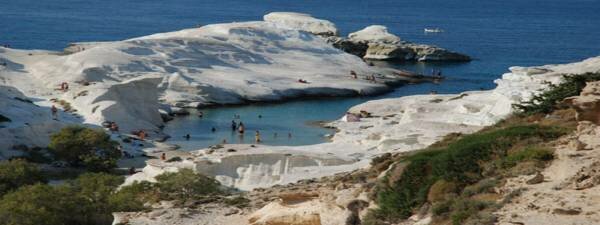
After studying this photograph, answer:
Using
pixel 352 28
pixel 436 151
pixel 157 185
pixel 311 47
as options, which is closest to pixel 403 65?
pixel 311 47

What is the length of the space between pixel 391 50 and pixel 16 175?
80.1 meters

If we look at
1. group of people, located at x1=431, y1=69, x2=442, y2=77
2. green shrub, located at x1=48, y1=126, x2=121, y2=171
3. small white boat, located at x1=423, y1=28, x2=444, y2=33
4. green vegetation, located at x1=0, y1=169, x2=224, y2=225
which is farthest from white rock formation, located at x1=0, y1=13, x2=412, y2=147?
small white boat, located at x1=423, y1=28, x2=444, y2=33

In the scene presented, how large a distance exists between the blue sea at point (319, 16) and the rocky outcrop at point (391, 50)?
8.85 feet

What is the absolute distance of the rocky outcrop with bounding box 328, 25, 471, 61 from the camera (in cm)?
11469

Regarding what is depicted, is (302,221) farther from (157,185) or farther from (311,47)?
(311,47)

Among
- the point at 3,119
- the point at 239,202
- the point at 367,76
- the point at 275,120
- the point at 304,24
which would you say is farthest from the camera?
the point at 304,24

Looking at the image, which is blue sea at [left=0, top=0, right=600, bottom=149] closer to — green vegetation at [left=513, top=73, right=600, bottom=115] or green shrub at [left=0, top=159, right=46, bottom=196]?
green shrub at [left=0, top=159, right=46, bottom=196]

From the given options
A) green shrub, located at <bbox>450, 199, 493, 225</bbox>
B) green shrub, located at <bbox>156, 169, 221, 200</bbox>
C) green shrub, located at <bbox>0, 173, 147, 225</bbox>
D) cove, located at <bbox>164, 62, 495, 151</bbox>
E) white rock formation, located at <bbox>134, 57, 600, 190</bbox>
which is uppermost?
green shrub, located at <bbox>450, 199, 493, 225</bbox>

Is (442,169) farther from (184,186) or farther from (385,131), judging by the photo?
(385,131)

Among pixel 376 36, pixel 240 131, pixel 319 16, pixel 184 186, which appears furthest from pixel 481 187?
pixel 319 16

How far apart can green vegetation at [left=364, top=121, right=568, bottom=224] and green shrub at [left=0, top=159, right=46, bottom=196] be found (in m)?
17.8

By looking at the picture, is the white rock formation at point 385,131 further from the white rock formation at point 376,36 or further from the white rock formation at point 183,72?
the white rock formation at point 376,36

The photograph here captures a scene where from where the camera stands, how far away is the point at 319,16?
188m

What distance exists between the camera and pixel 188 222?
82.0 feet
